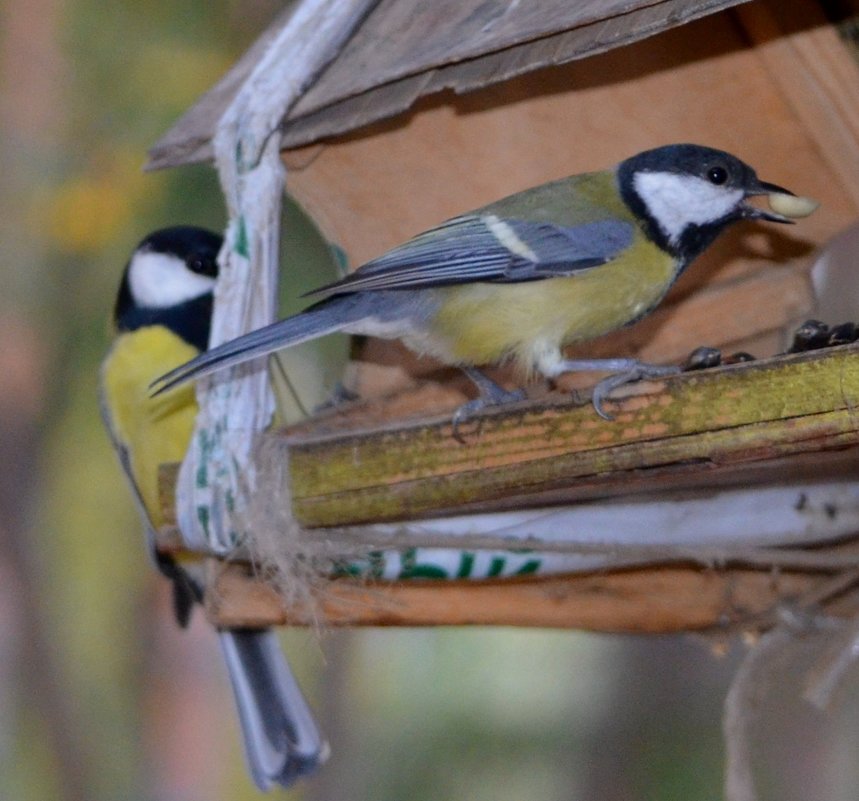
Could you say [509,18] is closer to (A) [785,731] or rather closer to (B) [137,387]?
(B) [137,387]

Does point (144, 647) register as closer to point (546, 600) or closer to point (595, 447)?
point (546, 600)

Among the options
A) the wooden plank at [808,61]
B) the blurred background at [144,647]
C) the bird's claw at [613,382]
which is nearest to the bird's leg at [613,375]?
the bird's claw at [613,382]

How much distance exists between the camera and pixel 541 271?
911 millimetres

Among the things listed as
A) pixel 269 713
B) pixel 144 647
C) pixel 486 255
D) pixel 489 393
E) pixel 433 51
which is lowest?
pixel 144 647

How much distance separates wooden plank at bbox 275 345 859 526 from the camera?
0.64 meters

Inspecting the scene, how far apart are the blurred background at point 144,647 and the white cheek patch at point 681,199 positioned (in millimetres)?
858

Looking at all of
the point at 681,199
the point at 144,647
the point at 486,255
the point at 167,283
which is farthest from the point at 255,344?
the point at 144,647

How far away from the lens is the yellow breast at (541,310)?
3.00 ft

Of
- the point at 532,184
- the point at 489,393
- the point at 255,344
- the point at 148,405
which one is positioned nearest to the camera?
the point at 255,344

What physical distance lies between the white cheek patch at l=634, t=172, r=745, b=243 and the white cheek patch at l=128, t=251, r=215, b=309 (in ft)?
1.87

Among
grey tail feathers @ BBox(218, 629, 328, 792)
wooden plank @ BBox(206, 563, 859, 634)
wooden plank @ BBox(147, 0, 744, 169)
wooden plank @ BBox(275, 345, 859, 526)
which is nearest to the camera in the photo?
wooden plank @ BBox(275, 345, 859, 526)

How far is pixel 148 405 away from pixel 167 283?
17 cm

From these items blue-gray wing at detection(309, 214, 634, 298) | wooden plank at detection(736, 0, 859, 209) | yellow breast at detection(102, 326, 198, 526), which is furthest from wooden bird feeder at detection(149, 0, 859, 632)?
yellow breast at detection(102, 326, 198, 526)

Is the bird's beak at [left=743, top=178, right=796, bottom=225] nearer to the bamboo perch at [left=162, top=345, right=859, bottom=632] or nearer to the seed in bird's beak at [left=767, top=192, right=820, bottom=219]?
the seed in bird's beak at [left=767, top=192, right=820, bottom=219]
